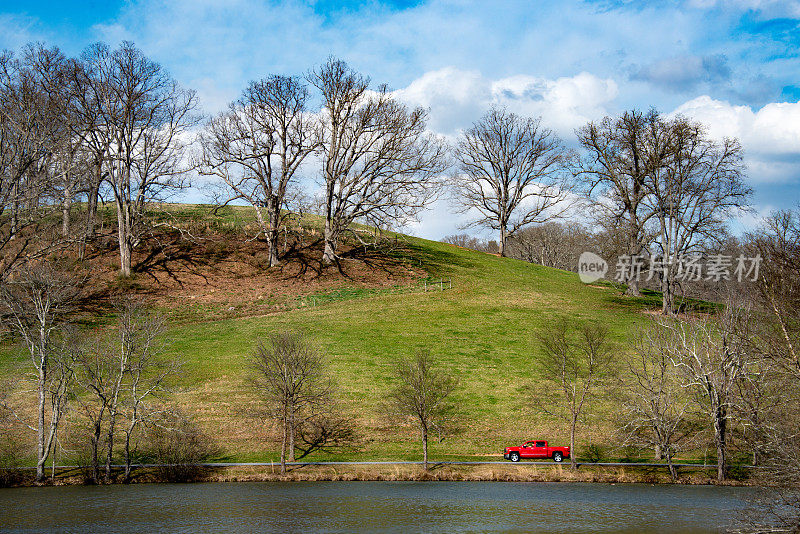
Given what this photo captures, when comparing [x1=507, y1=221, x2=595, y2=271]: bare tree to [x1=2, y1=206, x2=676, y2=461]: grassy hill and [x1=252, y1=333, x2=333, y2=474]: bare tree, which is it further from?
[x1=252, y1=333, x2=333, y2=474]: bare tree

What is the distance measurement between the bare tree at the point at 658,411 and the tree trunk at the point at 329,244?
3880 centimetres

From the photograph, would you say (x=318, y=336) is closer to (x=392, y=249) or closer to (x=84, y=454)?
(x=84, y=454)

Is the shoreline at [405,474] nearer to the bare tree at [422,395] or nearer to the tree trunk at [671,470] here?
the tree trunk at [671,470]

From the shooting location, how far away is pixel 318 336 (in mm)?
51406

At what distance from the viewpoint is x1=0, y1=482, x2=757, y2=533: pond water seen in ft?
83.8

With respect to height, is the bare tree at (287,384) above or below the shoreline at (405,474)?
above

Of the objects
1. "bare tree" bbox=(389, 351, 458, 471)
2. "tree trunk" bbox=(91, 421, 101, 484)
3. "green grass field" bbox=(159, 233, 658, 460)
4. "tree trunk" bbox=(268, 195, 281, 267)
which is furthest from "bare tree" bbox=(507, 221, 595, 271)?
"tree trunk" bbox=(91, 421, 101, 484)

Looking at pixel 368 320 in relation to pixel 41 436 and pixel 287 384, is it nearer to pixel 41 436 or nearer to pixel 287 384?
pixel 287 384

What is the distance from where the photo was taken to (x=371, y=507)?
93.7 ft

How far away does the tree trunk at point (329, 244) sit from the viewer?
69688 mm

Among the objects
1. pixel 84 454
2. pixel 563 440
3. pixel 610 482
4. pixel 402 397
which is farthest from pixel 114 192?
pixel 610 482

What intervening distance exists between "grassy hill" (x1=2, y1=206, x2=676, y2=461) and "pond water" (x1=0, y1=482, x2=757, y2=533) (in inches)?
199

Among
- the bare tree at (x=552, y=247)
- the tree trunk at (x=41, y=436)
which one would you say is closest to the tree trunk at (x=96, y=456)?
the tree trunk at (x=41, y=436)

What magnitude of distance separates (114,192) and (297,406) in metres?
35.5
